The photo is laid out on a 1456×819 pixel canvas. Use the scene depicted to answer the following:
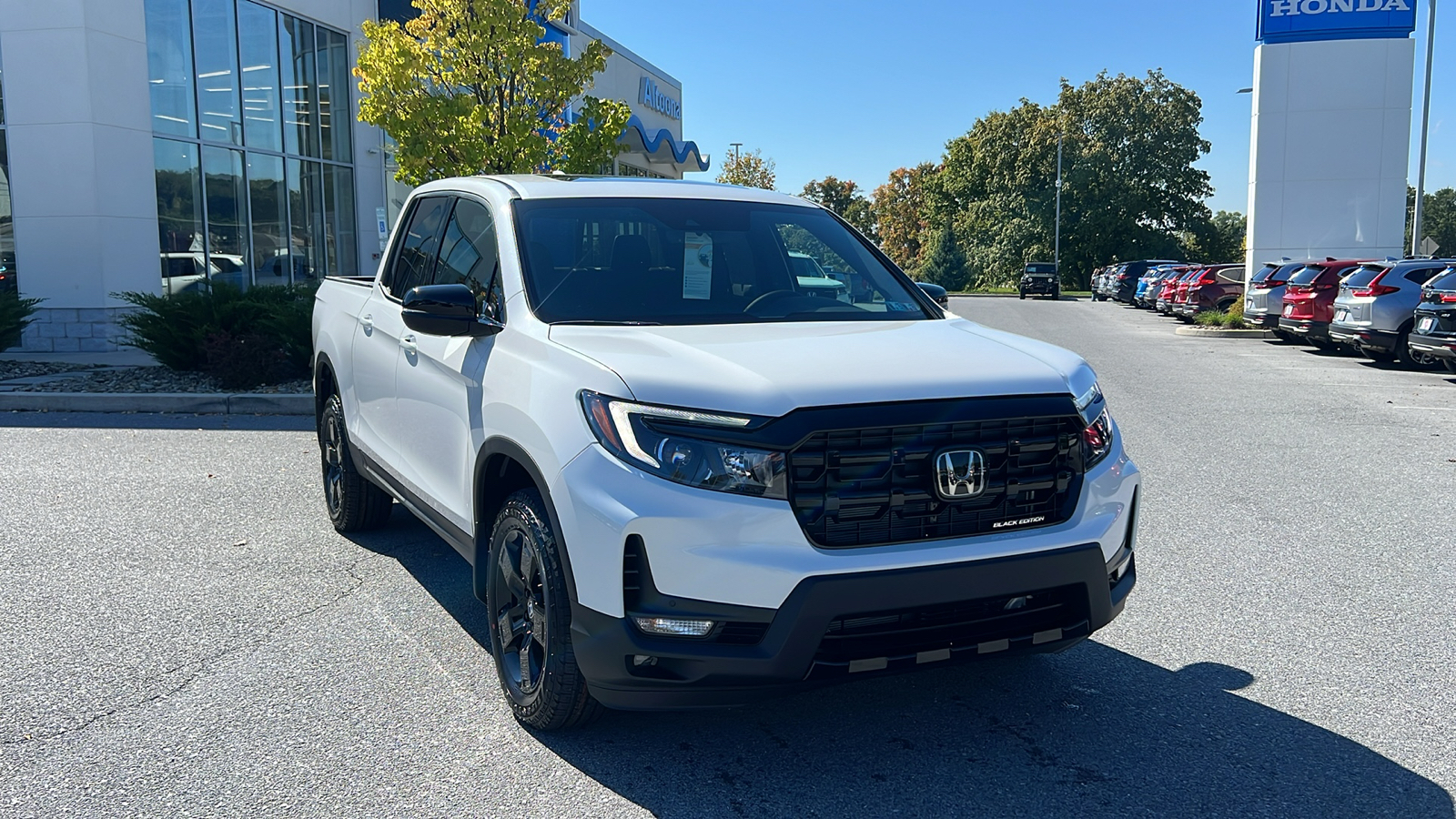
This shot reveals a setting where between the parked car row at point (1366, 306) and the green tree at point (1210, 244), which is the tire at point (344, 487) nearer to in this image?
the parked car row at point (1366, 306)

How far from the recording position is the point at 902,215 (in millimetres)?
105125

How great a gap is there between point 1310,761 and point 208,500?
6381 mm

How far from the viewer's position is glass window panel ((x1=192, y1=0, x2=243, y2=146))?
19.5 m

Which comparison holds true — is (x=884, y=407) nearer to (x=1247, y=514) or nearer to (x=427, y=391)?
(x=427, y=391)

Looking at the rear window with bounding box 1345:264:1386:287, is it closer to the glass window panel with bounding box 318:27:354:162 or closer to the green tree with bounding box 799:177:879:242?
the glass window panel with bounding box 318:27:354:162

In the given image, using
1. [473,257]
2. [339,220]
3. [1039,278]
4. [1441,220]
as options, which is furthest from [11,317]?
[1441,220]

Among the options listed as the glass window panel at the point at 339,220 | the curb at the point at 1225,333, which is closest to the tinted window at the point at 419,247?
the glass window panel at the point at 339,220

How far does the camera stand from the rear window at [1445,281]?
47.4 feet

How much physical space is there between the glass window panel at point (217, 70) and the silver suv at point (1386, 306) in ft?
60.5

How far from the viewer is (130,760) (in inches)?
142

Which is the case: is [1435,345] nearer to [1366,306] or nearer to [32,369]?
[1366,306]

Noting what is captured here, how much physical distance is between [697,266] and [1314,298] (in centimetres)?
1846

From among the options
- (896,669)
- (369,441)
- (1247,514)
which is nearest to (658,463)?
(896,669)

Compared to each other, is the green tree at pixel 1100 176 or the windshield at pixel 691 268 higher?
the green tree at pixel 1100 176
